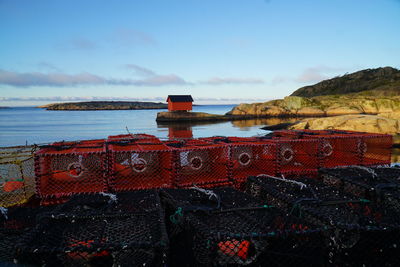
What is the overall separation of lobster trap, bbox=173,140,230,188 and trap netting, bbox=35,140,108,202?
60.1 inches

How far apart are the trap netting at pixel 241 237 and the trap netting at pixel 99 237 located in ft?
1.27

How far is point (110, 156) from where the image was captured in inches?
213

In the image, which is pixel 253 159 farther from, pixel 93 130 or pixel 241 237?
pixel 93 130

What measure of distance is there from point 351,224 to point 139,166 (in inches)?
172

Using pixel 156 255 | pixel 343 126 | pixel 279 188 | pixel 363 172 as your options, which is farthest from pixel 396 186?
pixel 343 126

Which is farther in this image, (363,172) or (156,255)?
(363,172)

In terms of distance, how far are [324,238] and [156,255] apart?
170 cm

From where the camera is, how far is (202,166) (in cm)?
645

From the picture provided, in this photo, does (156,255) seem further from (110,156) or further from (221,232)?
(110,156)

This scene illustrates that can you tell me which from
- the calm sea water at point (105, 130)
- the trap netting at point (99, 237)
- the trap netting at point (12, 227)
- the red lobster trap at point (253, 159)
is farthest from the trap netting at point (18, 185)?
the calm sea water at point (105, 130)

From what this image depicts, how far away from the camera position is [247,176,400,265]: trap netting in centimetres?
285

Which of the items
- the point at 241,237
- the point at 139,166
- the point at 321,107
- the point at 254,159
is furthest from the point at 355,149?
the point at 321,107

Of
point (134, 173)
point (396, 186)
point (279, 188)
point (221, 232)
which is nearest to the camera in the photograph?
point (221, 232)

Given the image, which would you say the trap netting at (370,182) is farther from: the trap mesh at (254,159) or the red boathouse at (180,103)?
the red boathouse at (180,103)
